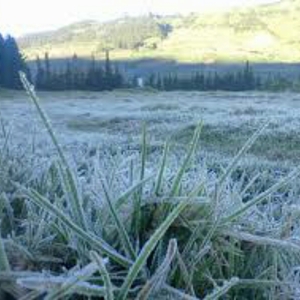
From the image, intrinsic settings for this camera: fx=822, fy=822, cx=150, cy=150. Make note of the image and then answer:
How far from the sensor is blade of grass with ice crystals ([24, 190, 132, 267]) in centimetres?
225

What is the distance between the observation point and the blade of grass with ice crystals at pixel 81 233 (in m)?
2.25

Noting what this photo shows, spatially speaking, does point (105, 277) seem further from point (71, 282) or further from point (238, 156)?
point (238, 156)

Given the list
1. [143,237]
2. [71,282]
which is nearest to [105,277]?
[71,282]

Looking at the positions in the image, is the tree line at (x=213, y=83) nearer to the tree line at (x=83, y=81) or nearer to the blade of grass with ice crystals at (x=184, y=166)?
the tree line at (x=83, y=81)

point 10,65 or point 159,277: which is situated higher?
point 159,277

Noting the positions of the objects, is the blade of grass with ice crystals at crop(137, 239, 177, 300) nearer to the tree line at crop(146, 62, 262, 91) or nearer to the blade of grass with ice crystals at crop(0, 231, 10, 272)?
the blade of grass with ice crystals at crop(0, 231, 10, 272)

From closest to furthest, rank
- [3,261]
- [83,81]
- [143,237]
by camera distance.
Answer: [3,261], [143,237], [83,81]

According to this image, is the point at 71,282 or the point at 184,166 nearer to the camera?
the point at 71,282

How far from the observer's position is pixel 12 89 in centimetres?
9494

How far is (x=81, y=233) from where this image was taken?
88.8 inches

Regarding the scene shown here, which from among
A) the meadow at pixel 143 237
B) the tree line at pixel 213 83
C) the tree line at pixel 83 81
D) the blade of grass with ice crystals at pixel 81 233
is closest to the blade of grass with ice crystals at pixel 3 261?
the meadow at pixel 143 237

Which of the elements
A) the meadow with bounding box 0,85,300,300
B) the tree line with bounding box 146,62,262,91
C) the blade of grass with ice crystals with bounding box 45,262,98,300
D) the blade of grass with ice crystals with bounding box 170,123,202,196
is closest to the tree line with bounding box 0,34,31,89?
the tree line with bounding box 146,62,262,91

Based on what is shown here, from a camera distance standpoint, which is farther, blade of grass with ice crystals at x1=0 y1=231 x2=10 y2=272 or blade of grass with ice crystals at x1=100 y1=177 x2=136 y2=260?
blade of grass with ice crystals at x1=100 y1=177 x2=136 y2=260

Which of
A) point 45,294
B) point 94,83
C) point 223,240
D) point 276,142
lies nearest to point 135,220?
point 223,240
